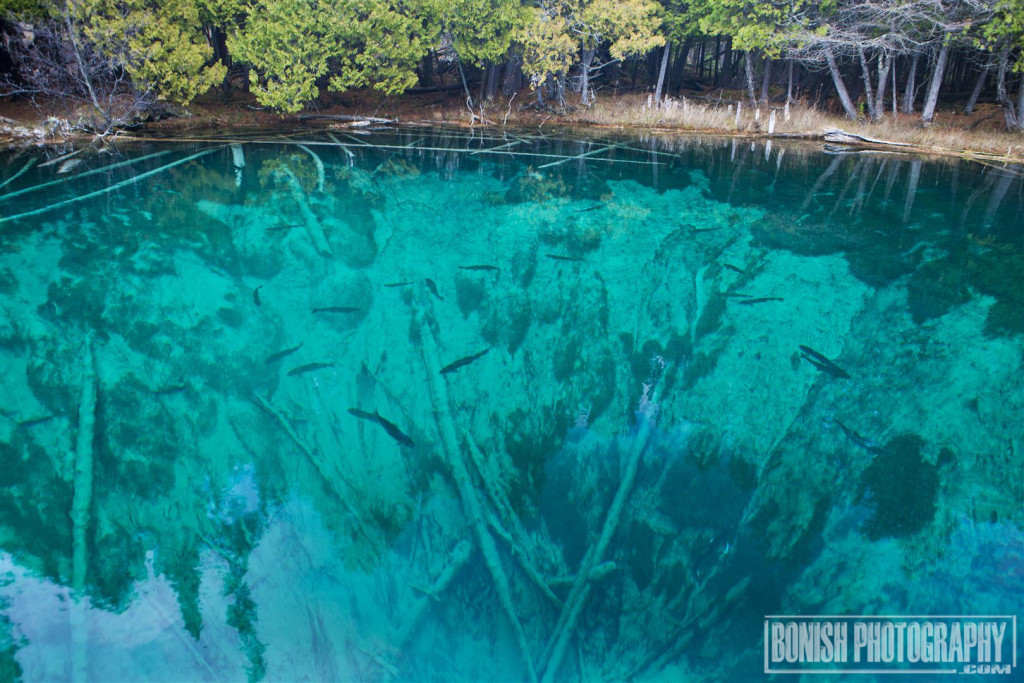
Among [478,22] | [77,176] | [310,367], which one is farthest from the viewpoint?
[478,22]

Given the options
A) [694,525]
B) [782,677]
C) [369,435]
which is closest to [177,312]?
[369,435]

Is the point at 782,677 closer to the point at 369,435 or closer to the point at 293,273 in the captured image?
the point at 369,435

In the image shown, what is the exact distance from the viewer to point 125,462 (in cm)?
416

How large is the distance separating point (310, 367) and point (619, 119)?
52.8ft

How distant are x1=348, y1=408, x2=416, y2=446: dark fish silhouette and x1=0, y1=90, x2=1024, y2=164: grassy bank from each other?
14.2m

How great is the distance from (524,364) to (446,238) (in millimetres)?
3616

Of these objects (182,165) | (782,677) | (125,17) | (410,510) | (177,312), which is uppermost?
(125,17)

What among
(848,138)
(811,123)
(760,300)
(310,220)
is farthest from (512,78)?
(760,300)

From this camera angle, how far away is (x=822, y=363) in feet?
18.1

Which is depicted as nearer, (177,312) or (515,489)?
(515,489)

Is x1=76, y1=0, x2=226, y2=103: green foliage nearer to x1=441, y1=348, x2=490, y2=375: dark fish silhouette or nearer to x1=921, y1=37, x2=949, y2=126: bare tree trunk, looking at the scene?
x1=441, y1=348, x2=490, y2=375: dark fish silhouette

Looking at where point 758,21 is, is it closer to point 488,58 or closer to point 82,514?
point 488,58

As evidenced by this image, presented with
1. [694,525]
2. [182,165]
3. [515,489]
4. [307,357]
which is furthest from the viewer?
[182,165]

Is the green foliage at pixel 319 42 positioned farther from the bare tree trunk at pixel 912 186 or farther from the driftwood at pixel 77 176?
the bare tree trunk at pixel 912 186
